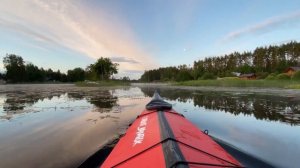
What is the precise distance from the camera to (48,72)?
109125 mm

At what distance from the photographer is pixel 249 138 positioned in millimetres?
6449

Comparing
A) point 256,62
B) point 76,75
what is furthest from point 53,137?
point 76,75

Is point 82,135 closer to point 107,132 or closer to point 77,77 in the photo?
point 107,132

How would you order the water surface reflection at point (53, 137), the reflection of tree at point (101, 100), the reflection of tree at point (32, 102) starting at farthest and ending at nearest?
the reflection of tree at point (101, 100) < the reflection of tree at point (32, 102) < the water surface reflection at point (53, 137)

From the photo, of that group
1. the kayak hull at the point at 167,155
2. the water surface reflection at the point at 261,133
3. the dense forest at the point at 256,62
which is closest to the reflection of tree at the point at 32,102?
the water surface reflection at the point at 261,133

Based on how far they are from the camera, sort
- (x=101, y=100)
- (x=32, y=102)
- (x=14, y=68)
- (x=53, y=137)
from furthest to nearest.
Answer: (x=14, y=68)
(x=101, y=100)
(x=32, y=102)
(x=53, y=137)

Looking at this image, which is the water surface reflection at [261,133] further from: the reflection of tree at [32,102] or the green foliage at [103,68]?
the green foliage at [103,68]

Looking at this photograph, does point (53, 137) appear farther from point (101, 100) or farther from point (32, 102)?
point (101, 100)

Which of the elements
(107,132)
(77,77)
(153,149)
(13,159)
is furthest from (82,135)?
(77,77)

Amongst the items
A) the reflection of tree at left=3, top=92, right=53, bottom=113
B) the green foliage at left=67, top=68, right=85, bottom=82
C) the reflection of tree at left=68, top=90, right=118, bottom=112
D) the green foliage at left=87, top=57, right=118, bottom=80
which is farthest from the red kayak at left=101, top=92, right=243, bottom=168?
the green foliage at left=67, top=68, right=85, bottom=82

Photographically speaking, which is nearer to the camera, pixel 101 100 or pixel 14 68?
pixel 101 100

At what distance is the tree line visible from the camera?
77.3m

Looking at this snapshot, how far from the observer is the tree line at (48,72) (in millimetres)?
77325

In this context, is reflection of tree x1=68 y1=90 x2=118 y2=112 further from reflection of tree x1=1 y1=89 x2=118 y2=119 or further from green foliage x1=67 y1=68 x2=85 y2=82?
green foliage x1=67 y1=68 x2=85 y2=82
